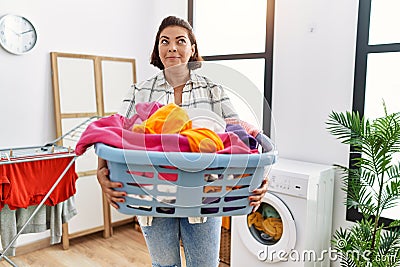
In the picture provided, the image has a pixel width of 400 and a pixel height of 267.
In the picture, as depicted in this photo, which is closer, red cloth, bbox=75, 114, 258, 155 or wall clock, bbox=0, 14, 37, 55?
red cloth, bbox=75, 114, 258, 155

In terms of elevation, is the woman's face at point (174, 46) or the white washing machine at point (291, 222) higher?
the woman's face at point (174, 46)

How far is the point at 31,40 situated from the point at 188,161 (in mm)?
2522

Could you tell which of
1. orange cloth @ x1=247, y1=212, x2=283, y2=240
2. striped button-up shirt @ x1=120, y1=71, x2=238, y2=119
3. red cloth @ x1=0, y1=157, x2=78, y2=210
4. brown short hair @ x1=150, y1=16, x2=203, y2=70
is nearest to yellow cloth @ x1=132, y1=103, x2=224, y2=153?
striped button-up shirt @ x1=120, y1=71, x2=238, y2=119

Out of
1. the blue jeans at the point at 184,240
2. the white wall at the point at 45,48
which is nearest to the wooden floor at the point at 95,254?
the white wall at the point at 45,48

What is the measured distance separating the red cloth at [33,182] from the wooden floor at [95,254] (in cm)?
80

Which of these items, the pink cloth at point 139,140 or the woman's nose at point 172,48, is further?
the woman's nose at point 172,48

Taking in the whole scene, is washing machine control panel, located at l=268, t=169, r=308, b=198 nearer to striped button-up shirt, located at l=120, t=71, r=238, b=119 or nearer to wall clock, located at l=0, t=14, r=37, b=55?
striped button-up shirt, located at l=120, t=71, r=238, b=119

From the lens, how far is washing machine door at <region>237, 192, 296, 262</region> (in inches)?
84.9

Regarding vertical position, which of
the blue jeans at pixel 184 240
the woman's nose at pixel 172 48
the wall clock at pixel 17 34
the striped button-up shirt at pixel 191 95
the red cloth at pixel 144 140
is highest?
the wall clock at pixel 17 34

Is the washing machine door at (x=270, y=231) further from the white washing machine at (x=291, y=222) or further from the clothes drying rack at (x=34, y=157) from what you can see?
the clothes drying rack at (x=34, y=157)

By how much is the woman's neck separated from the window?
1.40 metres

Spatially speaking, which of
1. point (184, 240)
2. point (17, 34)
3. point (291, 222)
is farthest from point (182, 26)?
point (17, 34)

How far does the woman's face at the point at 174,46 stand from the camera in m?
1.31

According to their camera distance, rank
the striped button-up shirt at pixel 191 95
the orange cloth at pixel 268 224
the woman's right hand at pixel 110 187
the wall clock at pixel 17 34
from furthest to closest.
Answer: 1. the wall clock at pixel 17 34
2. the orange cloth at pixel 268 224
3. the striped button-up shirt at pixel 191 95
4. the woman's right hand at pixel 110 187
